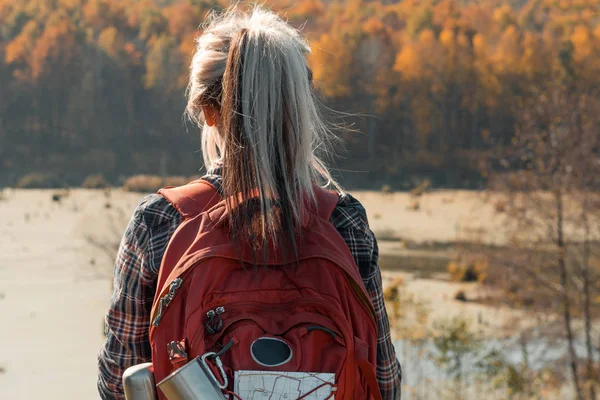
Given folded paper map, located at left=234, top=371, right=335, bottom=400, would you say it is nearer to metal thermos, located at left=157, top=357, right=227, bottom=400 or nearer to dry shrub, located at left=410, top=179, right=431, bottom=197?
metal thermos, located at left=157, top=357, right=227, bottom=400

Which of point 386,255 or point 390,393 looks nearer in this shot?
point 390,393

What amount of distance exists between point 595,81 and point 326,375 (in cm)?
3828

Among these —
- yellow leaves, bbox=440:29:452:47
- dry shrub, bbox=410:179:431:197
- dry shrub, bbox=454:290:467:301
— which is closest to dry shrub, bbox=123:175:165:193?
dry shrub, bbox=410:179:431:197

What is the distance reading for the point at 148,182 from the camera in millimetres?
33625

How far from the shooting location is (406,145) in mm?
42281

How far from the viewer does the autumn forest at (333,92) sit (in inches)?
1524

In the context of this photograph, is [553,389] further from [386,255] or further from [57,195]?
[57,195]

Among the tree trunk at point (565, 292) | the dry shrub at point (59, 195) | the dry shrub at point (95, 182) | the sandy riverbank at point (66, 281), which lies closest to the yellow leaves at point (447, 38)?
the sandy riverbank at point (66, 281)

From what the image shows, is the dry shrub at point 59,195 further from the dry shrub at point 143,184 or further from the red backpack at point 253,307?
the red backpack at point 253,307

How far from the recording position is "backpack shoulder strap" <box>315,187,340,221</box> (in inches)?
58.8

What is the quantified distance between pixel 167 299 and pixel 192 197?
0.19 m

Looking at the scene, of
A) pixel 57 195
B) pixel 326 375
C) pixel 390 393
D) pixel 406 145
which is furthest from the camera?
pixel 406 145

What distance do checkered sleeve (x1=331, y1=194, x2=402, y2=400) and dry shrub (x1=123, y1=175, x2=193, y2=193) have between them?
100 ft

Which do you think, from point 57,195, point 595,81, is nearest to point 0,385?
point 57,195
